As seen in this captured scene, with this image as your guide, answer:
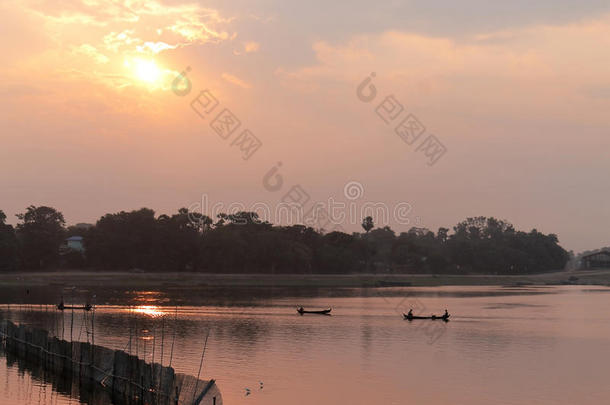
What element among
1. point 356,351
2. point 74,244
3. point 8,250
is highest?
point 74,244

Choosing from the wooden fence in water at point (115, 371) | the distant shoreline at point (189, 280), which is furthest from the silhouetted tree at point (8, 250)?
the wooden fence in water at point (115, 371)

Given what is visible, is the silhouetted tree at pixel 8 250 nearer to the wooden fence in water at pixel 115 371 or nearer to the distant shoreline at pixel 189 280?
the distant shoreline at pixel 189 280

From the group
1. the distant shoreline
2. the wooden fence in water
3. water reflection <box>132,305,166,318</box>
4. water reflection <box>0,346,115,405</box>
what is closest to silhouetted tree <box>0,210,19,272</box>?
the distant shoreline

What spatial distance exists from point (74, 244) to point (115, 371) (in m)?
157

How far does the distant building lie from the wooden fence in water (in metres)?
120

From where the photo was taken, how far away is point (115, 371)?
38.2m

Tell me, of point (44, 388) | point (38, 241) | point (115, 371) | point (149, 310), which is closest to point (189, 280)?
point (38, 241)

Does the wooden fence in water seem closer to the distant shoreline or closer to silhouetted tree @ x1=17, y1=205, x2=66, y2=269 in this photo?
the distant shoreline

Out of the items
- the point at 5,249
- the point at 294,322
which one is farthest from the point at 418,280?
the point at 294,322

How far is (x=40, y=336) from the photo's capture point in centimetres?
4969

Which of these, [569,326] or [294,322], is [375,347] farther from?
[569,326]

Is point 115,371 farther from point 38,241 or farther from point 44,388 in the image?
point 38,241

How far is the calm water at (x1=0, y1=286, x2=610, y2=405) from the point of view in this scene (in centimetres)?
4181

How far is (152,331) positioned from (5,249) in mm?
95062
